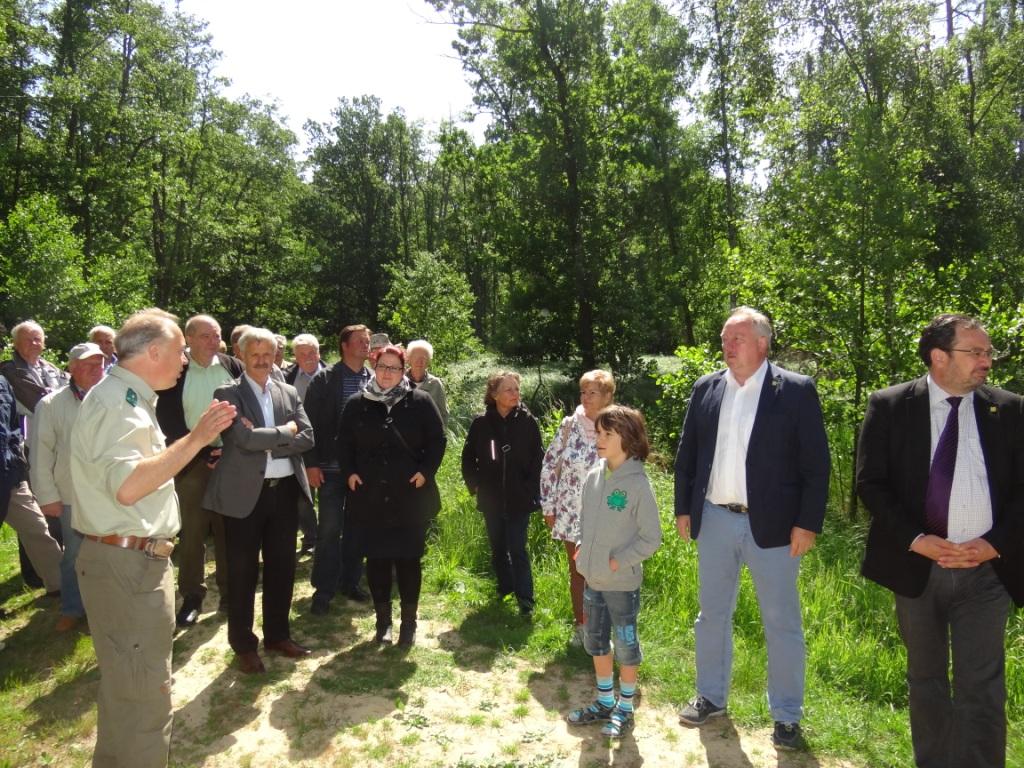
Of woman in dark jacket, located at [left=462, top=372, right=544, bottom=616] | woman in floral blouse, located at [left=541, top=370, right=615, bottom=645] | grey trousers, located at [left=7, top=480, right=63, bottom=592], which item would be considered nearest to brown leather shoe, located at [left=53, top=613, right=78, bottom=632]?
grey trousers, located at [left=7, top=480, right=63, bottom=592]

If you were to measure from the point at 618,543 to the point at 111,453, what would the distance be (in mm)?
2339

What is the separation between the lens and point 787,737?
3605 mm

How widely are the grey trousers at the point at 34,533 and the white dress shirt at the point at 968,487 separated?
5720 millimetres

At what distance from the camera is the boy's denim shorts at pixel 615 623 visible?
378 centimetres

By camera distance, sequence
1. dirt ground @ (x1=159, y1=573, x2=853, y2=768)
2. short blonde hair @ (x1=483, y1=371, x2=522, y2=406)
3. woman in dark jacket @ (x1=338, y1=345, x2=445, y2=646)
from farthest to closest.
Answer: short blonde hair @ (x1=483, y1=371, x2=522, y2=406) → woman in dark jacket @ (x1=338, y1=345, x2=445, y2=646) → dirt ground @ (x1=159, y1=573, x2=853, y2=768)

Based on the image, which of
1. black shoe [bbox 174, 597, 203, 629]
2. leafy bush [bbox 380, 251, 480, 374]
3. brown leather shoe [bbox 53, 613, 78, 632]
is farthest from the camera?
leafy bush [bbox 380, 251, 480, 374]

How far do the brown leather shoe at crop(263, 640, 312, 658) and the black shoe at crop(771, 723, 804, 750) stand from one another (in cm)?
281

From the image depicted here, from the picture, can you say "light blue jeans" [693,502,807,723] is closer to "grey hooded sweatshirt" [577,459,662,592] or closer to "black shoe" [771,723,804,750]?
"black shoe" [771,723,804,750]

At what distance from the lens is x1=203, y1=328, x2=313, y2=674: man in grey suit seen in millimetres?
4355

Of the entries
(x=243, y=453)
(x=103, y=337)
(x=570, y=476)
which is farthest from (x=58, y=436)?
(x=570, y=476)

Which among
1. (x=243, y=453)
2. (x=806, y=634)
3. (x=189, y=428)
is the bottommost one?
(x=806, y=634)

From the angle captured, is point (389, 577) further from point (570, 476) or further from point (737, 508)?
point (737, 508)

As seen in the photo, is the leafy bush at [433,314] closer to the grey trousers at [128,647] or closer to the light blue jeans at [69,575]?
the light blue jeans at [69,575]

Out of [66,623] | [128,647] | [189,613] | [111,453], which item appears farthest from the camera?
[189,613]
